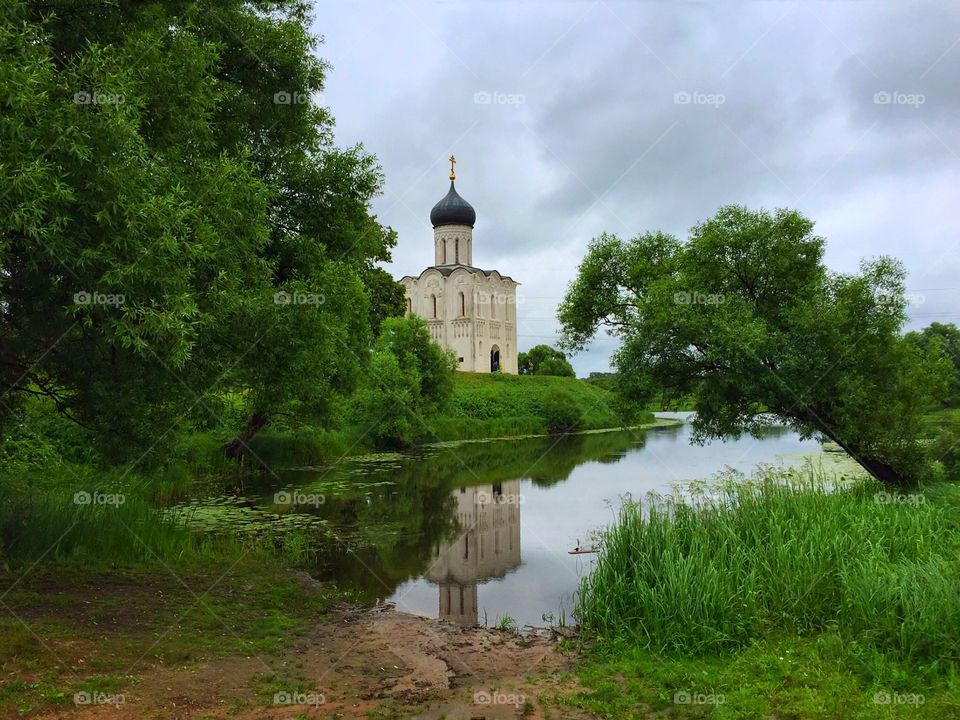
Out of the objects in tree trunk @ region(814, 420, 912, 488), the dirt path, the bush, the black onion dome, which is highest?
the black onion dome

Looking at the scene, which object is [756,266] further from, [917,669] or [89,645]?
[89,645]

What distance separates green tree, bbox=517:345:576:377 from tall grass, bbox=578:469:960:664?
72.0 meters

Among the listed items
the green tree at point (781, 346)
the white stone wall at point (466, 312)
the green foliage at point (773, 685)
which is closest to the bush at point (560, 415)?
the white stone wall at point (466, 312)

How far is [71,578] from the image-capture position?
354 inches

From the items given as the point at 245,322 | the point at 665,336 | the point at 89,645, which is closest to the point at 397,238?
the point at 665,336

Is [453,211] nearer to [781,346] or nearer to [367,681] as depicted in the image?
[781,346]

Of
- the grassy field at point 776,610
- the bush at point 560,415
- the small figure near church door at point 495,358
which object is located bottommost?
the grassy field at point 776,610

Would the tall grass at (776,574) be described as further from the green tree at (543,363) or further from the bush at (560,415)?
the green tree at (543,363)

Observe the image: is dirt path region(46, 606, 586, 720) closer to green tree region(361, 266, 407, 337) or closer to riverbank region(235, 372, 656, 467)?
riverbank region(235, 372, 656, 467)

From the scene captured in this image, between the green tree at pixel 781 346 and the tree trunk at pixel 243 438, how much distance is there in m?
11.2

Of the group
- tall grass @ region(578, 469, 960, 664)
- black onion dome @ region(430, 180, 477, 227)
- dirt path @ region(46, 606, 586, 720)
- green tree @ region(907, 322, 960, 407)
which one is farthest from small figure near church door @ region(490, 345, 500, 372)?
dirt path @ region(46, 606, 586, 720)

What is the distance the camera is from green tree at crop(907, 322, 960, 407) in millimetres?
14662

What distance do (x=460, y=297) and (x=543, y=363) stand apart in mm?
19916

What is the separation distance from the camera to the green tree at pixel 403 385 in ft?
100
